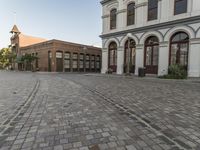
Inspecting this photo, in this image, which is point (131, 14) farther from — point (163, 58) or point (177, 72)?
point (177, 72)

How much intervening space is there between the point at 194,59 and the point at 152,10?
7002 mm

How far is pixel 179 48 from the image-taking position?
1602 cm

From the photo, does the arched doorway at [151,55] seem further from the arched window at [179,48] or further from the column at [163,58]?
the arched window at [179,48]

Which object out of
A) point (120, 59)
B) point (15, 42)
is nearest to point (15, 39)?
point (15, 42)

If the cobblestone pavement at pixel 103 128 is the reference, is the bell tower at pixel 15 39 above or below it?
above

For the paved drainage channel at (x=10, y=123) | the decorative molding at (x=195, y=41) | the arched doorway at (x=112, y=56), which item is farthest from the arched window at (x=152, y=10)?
the paved drainage channel at (x=10, y=123)

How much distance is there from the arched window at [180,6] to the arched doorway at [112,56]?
327 inches

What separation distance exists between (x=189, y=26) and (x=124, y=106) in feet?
42.6

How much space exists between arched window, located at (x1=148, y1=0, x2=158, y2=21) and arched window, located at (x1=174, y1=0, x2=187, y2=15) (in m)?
2.02

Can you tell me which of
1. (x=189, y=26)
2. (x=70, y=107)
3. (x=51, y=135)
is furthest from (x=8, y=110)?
(x=189, y=26)

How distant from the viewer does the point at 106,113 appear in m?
4.80

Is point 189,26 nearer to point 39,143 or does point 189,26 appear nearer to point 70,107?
point 70,107

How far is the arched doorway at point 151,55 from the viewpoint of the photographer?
17830 mm

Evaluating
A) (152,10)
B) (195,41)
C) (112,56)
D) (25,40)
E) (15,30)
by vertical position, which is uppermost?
(15,30)
